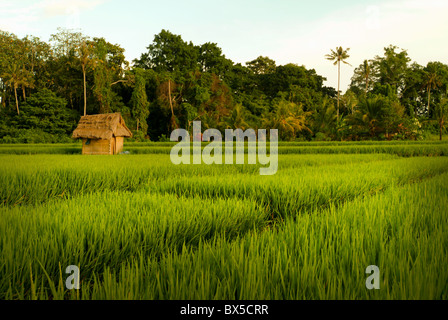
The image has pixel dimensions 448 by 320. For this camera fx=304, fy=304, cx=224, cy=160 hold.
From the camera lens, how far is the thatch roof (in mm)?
12094

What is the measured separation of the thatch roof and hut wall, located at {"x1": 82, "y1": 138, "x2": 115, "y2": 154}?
0.30m

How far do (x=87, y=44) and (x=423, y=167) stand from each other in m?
23.6

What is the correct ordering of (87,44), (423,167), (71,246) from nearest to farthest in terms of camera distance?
(71,246)
(423,167)
(87,44)

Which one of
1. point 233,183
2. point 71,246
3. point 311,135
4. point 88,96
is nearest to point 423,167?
point 233,183

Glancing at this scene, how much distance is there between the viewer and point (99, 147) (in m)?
12.5

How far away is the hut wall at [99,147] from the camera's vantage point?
12.3 m

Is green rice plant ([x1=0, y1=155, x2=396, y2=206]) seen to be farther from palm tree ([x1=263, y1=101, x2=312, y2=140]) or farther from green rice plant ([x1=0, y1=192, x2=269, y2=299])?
palm tree ([x1=263, y1=101, x2=312, y2=140])

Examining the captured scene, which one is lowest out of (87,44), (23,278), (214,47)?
(23,278)

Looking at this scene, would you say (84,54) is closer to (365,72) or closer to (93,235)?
(93,235)

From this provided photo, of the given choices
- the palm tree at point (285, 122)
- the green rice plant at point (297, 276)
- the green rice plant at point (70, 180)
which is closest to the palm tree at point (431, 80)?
the palm tree at point (285, 122)

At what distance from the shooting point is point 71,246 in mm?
1482

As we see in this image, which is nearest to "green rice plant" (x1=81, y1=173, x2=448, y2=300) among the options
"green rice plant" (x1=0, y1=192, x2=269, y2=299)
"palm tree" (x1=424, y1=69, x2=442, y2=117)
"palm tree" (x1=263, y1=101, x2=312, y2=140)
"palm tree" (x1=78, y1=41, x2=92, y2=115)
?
"green rice plant" (x1=0, y1=192, x2=269, y2=299)

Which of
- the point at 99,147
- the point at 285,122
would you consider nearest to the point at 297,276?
the point at 99,147
